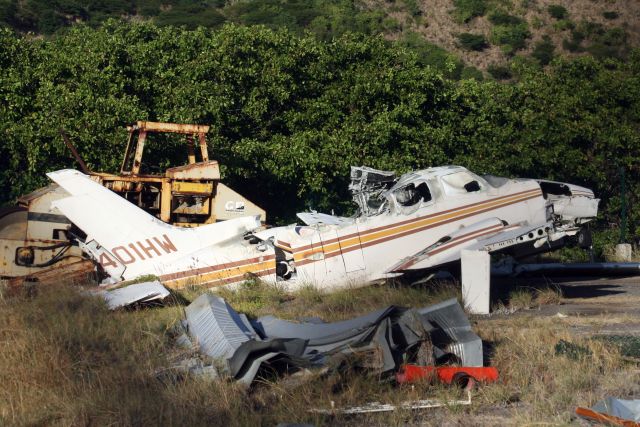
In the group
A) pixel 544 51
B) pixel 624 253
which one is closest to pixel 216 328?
pixel 624 253

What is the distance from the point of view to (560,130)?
2488 centimetres

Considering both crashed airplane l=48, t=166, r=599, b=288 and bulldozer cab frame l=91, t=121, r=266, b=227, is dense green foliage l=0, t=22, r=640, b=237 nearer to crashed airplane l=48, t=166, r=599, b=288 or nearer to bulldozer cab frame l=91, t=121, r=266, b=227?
bulldozer cab frame l=91, t=121, r=266, b=227

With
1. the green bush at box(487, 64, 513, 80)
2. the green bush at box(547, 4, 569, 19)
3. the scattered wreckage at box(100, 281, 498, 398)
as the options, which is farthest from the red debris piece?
the green bush at box(547, 4, 569, 19)

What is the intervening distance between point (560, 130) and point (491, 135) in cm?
199

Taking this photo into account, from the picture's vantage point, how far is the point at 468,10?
78375 mm

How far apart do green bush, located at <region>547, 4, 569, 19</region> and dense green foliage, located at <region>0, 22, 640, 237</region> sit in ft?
174

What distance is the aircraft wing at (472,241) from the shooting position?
45.5 ft

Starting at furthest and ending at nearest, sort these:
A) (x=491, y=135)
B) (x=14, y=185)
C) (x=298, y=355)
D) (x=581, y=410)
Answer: (x=491, y=135) → (x=14, y=185) → (x=298, y=355) → (x=581, y=410)

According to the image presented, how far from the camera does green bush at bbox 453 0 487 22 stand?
254 ft

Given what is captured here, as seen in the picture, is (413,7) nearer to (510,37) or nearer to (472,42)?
(472,42)

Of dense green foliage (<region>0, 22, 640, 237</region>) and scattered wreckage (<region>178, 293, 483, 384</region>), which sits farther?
dense green foliage (<region>0, 22, 640, 237</region>)

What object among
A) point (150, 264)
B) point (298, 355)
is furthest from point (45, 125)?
point (298, 355)

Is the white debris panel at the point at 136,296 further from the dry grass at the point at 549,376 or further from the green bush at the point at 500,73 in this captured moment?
the green bush at the point at 500,73

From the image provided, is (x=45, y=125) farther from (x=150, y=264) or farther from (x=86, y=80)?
(x=150, y=264)
